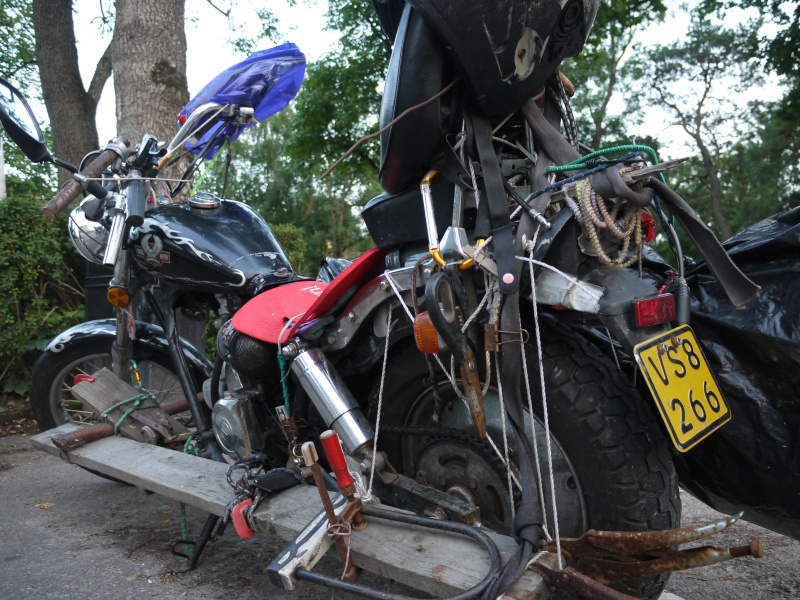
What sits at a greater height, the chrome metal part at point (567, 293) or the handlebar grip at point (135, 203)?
the handlebar grip at point (135, 203)

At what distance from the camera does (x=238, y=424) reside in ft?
8.13

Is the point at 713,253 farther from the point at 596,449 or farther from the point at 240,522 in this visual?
the point at 240,522

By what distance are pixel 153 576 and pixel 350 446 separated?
44.6 inches

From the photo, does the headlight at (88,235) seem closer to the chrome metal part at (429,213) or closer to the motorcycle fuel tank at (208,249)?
the motorcycle fuel tank at (208,249)

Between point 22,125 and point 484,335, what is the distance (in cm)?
209

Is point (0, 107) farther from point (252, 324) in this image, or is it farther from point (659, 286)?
point (659, 286)

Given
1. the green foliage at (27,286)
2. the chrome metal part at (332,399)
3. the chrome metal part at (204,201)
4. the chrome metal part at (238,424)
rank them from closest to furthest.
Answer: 1. the chrome metal part at (332,399)
2. the chrome metal part at (238,424)
3. the chrome metal part at (204,201)
4. the green foliage at (27,286)

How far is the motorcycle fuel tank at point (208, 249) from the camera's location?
269 centimetres

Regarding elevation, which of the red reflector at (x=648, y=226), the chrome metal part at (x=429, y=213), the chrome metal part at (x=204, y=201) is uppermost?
the chrome metal part at (x=204, y=201)

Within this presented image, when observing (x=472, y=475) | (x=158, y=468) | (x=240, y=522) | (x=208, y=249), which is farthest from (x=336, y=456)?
(x=208, y=249)

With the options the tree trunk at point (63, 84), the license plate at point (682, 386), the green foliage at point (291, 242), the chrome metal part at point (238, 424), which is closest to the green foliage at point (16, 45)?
the tree trunk at point (63, 84)

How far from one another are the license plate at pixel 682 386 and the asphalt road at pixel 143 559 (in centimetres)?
111

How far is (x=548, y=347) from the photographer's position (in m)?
1.69

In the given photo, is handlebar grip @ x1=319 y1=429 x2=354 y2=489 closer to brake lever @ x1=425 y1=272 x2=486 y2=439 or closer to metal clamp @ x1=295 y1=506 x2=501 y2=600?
metal clamp @ x1=295 y1=506 x2=501 y2=600
